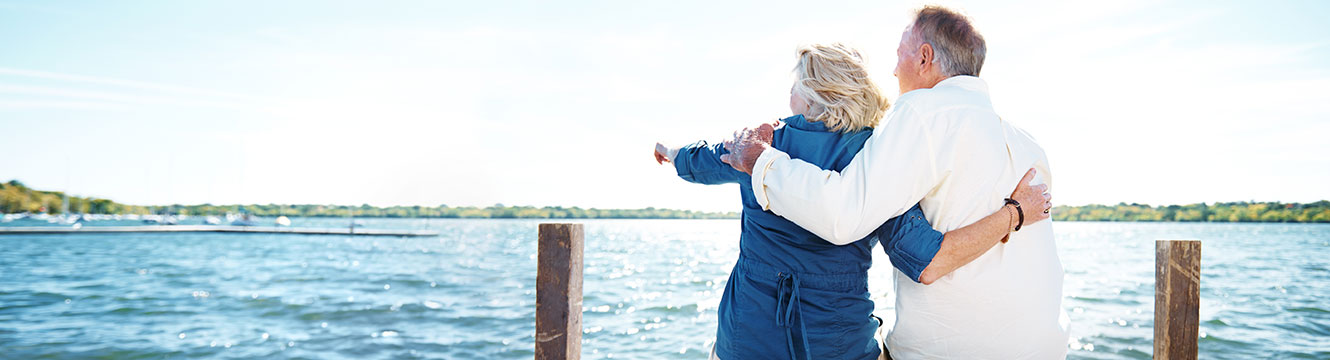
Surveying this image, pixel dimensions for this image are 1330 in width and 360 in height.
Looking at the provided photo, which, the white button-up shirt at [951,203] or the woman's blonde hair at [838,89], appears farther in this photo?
the woman's blonde hair at [838,89]

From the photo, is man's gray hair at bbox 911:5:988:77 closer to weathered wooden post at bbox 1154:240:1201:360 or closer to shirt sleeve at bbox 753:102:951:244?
shirt sleeve at bbox 753:102:951:244

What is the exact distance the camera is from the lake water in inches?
412

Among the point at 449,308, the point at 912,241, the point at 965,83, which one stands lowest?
the point at 449,308

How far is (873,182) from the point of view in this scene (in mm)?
1735

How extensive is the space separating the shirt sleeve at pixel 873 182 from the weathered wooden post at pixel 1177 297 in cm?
214

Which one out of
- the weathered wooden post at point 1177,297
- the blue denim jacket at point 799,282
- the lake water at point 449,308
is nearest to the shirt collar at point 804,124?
the blue denim jacket at point 799,282

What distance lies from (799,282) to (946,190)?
482mm

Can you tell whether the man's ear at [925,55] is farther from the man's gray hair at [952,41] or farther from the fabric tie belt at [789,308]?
the fabric tie belt at [789,308]

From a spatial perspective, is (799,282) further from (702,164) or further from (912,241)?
(702,164)

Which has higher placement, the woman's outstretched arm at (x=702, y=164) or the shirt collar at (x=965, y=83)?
the shirt collar at (x=965, y=83)

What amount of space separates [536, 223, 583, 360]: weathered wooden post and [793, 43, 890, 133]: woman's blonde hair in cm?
111

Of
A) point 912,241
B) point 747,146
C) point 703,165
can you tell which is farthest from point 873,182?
point 703,165

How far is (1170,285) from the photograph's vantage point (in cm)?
330

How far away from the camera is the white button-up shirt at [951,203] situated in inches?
69.2
